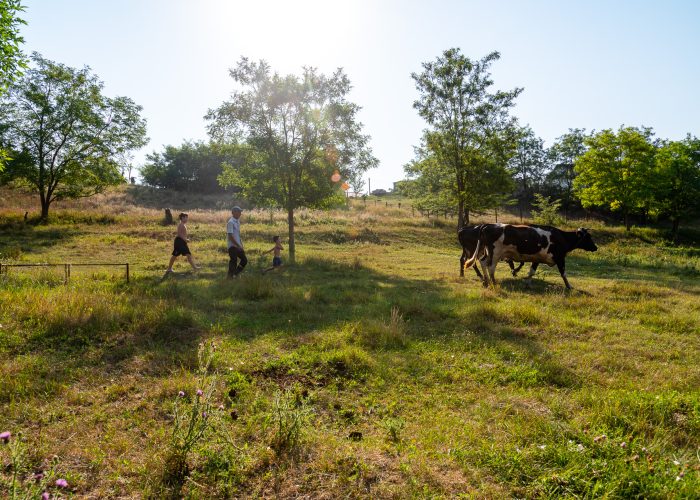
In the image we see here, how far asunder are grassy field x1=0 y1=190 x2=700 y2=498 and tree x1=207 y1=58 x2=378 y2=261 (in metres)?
9.55

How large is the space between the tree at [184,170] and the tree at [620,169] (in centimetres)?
4440

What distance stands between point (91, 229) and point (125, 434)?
26483mm

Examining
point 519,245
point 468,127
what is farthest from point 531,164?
point 519,245

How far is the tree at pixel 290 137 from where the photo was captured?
60.0ft

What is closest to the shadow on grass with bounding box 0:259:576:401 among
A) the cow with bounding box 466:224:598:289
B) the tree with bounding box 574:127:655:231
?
the cow with bounding box 466:224:598:289

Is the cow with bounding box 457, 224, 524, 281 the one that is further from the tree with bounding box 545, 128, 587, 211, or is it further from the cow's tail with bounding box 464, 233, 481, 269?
the tree with bounding box 545, 128, 587, 211

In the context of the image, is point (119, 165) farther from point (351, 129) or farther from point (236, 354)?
point (236, 354)

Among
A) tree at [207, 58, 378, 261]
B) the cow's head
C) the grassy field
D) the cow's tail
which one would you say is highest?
tree at [207, 58, 378, 261]

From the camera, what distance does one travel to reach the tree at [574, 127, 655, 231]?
127 feet

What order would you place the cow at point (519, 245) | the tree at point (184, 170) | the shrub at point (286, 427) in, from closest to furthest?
the shrub at point (286, 427)
the cow at point (519, 245)
the tree at point (184, 170)

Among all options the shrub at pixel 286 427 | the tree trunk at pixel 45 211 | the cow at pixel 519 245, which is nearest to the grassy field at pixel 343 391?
the shrub at pixel 286 427

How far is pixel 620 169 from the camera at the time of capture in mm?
39875

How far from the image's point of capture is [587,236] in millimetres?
14367

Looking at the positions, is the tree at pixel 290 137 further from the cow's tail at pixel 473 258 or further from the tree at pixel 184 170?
the tree at pixel 184 170
